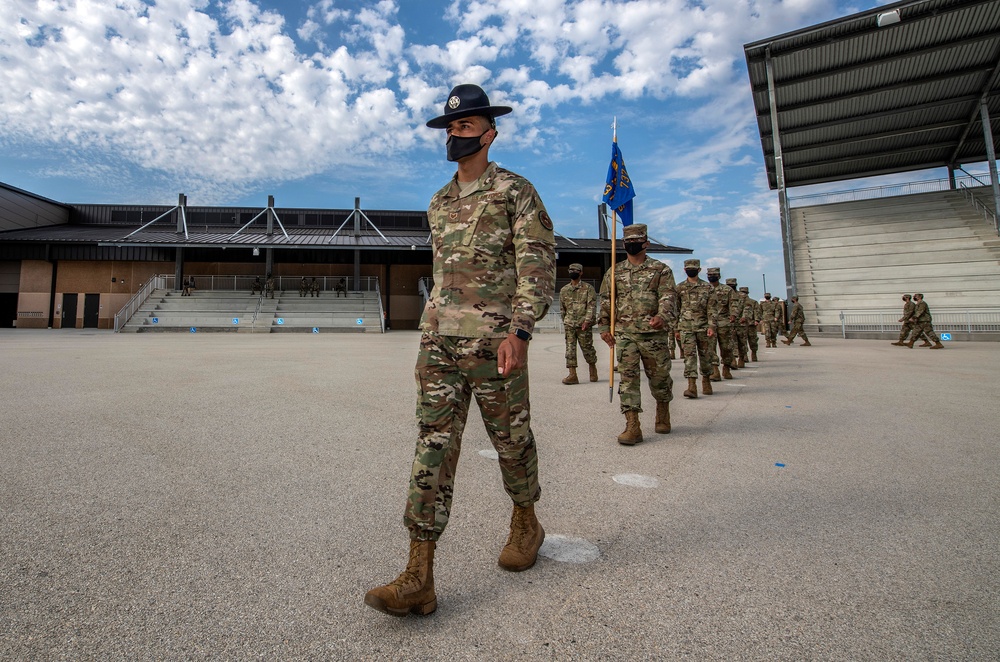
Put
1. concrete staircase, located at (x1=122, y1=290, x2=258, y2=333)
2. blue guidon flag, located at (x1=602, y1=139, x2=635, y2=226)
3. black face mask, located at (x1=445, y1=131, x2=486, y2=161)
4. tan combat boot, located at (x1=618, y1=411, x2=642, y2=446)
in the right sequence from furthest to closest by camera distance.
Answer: concrete staircase, located at (x1=122, y1=290, x2=258, y2=333), blue guidon flag, located at (x1=602, y1=139, x2=635, y2=226), tan combat boot, located at (x1=618, y1=411, x2=642, y2=446), black face mask, located at (x1=445, y1=131, x2=486, y2=161)

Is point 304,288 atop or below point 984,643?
atop

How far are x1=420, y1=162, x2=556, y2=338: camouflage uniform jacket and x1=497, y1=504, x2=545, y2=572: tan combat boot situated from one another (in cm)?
84

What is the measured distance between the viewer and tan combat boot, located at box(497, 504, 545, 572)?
2.15 metres

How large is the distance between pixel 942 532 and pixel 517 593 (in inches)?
87.0

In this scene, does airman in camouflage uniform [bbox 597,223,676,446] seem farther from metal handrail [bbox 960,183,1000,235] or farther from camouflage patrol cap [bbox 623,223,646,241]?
metal handrail [bbox 960,183,1000,235]

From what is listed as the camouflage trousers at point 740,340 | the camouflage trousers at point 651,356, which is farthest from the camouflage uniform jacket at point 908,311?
the camouflage trousers at point 651,356

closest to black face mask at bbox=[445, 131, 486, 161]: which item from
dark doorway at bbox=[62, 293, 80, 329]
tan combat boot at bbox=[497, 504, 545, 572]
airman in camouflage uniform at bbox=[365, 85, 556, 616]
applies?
airman in camouflage uniform at bbox=[365, 85, 556, 616]

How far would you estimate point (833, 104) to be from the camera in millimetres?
26406

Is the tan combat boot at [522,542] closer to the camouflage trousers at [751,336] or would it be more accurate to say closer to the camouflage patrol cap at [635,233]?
the camouflage patrol cap at [635,233]

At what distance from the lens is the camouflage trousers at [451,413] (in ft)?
6.64

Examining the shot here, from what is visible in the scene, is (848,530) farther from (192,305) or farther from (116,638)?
(192,305)

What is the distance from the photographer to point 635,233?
5121 millimetres

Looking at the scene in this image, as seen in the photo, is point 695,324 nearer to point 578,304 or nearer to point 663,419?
point 578,304

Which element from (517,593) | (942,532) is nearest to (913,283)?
(942,532)
